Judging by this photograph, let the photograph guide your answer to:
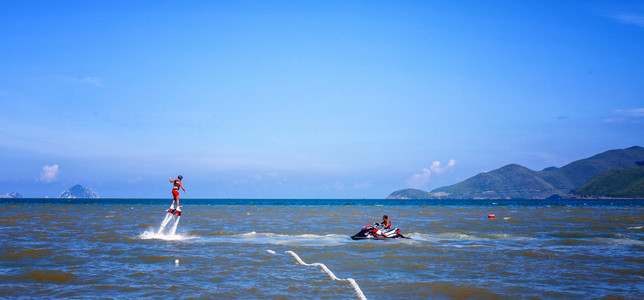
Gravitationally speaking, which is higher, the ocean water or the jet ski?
the jet ski

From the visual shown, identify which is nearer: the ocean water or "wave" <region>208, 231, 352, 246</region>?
the ocean water

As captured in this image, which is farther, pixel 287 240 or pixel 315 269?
pixel 287 240

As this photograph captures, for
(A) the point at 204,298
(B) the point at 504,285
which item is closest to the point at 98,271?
(A) the point at 204,298

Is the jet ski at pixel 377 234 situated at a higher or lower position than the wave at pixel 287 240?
higher

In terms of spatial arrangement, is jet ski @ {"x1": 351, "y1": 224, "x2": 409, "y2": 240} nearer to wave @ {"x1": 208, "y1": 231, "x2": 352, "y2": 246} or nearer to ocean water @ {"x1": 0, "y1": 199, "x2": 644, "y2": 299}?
wave @ {"x1": 208, "y1": 231, "x2": 352, "y2": 246}

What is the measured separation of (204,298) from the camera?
12.8 m

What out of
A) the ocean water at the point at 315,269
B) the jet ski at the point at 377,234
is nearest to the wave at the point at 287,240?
the ocean water at the point at 315,269

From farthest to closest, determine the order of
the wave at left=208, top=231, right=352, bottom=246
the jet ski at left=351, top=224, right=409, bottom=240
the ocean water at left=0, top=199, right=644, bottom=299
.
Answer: the jet ski at left=351, top=224, right=409, bottom=240 < the wave at left=208, top=231, right=352, bottom=246 < the ocean water at left=0, top=199, right=644, bottom=299

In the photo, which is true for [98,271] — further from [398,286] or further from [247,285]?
[398,286]

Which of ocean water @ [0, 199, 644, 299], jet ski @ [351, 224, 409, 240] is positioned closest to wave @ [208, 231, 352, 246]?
ocean water @ [0, 199, 644, 299]

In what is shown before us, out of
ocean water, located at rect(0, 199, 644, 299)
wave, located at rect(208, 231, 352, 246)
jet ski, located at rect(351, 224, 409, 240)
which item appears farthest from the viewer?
jet ski, located at rect(351, 224, 409, 240)

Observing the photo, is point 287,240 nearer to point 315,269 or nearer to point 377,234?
point 377,234

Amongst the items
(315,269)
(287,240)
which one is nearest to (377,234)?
(287,240)

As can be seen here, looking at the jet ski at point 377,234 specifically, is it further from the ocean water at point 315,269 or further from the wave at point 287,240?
the ocean water at point 315,269
